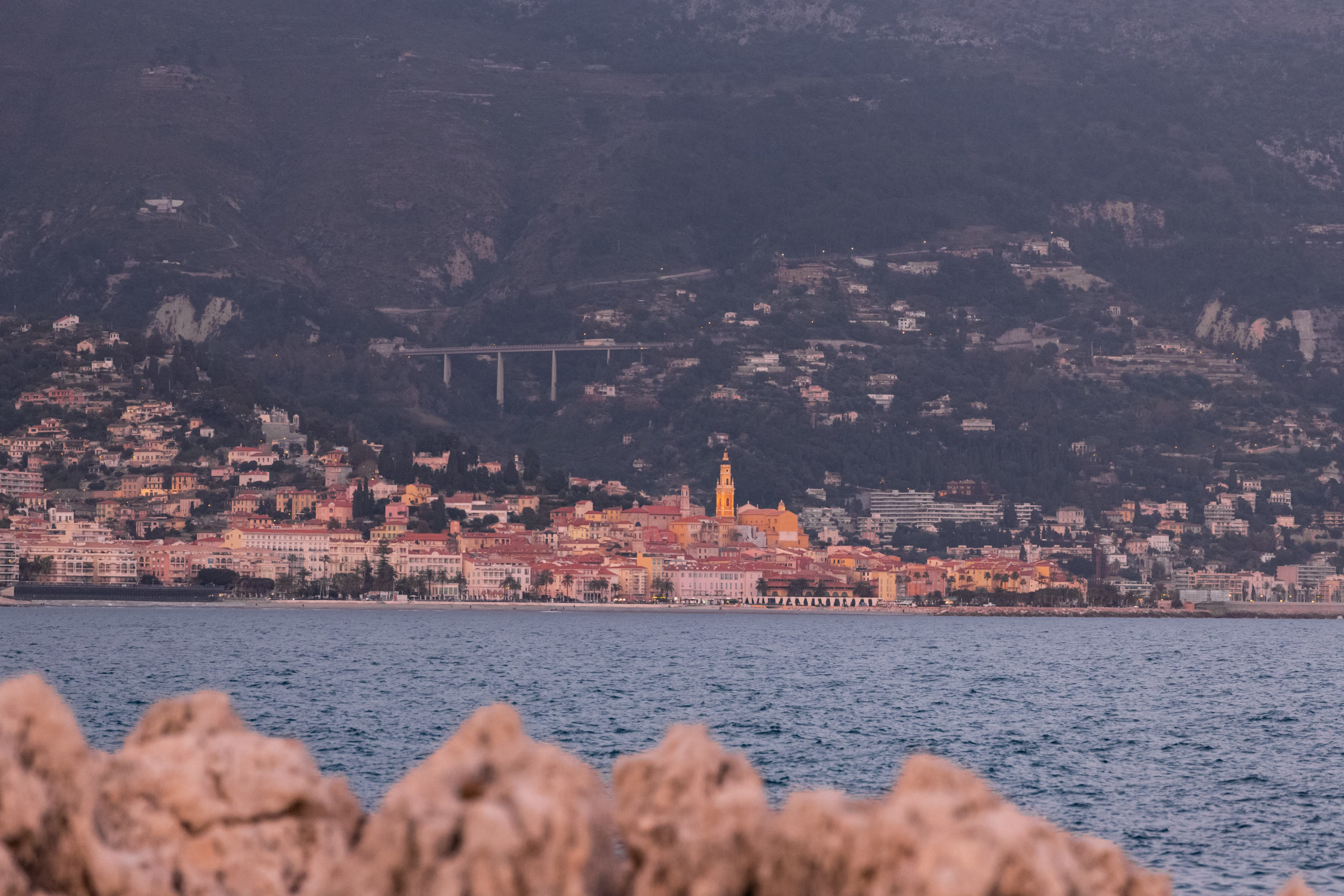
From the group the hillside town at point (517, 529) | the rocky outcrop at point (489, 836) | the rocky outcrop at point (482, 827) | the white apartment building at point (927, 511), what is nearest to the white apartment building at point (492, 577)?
the hillside town at point (517, 529)

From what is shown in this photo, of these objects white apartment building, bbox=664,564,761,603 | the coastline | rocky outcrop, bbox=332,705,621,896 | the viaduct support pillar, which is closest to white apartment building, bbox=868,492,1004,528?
the coastline

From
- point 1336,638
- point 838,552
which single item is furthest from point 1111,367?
point 1336,638

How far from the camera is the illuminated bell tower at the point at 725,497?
527ft

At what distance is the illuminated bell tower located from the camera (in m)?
161

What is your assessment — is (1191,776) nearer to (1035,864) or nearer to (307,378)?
(1035,864)

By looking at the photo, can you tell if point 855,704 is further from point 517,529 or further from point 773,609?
point 517,529

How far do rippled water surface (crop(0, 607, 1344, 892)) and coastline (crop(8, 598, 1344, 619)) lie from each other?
78.2ft

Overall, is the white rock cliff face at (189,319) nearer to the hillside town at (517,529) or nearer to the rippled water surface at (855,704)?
the hillside town at (517,529)

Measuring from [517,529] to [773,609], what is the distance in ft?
70.7

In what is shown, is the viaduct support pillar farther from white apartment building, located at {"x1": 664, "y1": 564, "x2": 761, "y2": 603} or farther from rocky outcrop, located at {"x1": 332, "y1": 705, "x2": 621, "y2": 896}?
rocky outcrop, located at {"x1": 332, "y1": 705, "x2": 621, "y2": 896}

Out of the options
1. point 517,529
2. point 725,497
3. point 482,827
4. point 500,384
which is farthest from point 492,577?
point 482,827

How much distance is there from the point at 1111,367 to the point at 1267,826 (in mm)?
175922

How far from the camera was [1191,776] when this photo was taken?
2952 centimetres

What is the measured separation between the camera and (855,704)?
44406mm
